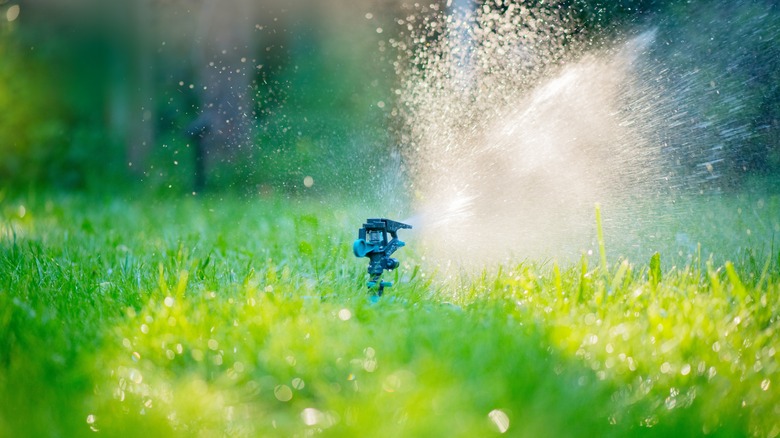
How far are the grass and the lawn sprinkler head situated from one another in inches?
2.8

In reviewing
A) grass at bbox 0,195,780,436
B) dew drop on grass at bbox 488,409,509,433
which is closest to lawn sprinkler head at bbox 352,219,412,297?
grass at bbox 0,195,780,436

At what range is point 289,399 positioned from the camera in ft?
5.15

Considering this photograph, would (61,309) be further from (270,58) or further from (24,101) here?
(24,101)

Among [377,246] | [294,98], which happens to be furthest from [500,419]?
[294,98]

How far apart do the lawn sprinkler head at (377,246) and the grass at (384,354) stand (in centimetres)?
7

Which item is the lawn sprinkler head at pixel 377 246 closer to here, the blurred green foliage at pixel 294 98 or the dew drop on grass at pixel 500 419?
the dew drop on grass at pixel 500 419

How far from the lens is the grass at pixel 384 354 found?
1.43 meters

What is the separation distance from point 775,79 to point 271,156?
462 cm

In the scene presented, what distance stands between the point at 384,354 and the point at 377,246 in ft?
2.31

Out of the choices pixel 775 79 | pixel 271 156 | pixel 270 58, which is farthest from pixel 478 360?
pixel 270 58

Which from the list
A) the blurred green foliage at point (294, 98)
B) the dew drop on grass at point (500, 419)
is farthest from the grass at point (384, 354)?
the blurred green foliage at point (294, 98)

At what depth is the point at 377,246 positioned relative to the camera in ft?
7.69

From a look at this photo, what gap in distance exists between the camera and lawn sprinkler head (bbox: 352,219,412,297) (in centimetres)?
231

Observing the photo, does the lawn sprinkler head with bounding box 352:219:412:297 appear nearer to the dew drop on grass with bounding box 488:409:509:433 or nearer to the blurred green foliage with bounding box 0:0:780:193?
the dew drop on grass with bounding box 488:409:509:433
